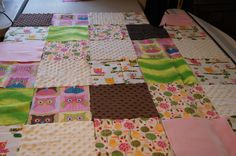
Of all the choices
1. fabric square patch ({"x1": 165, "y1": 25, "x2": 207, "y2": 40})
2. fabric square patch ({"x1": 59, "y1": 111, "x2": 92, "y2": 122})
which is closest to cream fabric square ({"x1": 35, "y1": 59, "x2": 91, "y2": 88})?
fabric square patch ({"x1": 59, "y1": 111, "x2": 92, "y2": 122})

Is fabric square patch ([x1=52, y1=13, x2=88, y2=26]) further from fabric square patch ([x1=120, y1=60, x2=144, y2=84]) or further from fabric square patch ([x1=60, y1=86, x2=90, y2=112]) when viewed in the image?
fabric square patch ([x1=60, y1=86, x2=90, y2=112])

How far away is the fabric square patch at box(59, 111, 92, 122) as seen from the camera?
121 centimetres

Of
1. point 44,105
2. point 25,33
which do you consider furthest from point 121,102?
point 25,33

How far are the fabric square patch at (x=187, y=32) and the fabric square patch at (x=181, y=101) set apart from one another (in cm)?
63

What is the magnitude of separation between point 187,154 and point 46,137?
22.5 inches

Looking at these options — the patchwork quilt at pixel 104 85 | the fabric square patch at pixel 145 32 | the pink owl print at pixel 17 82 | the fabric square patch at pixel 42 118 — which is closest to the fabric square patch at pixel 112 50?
the patchwork quilt at pixel 104 85

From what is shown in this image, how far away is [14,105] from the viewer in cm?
126

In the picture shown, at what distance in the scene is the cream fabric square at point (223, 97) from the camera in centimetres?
130

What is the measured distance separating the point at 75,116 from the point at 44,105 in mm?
172

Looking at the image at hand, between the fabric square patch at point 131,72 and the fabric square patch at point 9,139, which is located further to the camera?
the fabric square patch at point 131,72

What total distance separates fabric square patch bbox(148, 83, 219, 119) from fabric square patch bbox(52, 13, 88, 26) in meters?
0.96

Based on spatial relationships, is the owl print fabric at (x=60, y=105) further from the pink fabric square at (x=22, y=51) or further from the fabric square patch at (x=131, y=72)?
the pink fabric square at (x=22, y=51)

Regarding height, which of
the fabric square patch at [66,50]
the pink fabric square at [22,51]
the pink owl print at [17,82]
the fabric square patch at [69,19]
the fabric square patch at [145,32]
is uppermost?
the pink owl print at [17,82]

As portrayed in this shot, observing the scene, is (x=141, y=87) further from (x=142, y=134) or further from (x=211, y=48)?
(x=211, y=48)
